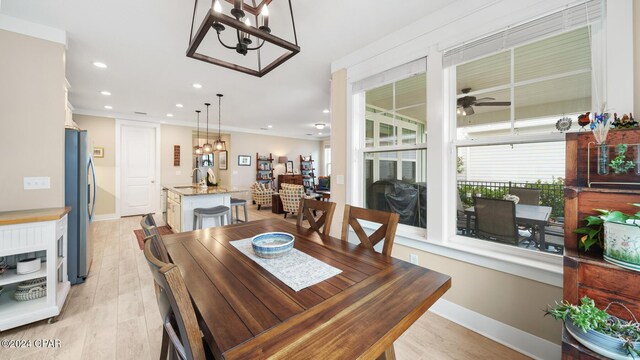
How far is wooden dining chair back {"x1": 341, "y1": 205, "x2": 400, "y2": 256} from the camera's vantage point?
1.47 meters

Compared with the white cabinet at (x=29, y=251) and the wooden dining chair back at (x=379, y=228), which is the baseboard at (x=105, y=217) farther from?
the wooden dining chair back at (x=379, y=228)

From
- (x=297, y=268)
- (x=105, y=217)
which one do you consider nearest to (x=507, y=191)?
(x=297, y=268)

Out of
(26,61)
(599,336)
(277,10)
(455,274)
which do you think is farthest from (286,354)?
(26,61)

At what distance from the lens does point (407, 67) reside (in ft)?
7.41

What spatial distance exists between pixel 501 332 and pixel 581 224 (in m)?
1.05

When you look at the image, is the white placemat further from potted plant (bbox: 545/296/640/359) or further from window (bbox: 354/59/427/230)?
window (bbox: 354/59/427/230)

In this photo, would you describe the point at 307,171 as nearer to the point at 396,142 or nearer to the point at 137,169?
the point at 137,169

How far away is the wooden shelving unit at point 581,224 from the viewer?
101 cm

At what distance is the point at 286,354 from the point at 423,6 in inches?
99.2

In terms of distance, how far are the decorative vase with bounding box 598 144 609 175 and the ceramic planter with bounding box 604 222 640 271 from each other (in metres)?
0.28

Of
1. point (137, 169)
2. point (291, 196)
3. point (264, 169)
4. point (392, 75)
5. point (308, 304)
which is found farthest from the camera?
point (264, 169)

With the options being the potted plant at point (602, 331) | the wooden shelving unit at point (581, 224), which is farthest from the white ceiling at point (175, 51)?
the potted plant at point (602, 331)

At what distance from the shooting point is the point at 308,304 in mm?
859

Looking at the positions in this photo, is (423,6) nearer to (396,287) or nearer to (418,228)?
(418,228)
